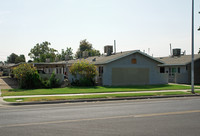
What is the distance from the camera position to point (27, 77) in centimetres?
2381

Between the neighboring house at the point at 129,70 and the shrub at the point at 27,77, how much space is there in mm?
4484

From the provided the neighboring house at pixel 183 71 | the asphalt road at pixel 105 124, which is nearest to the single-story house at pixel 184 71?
the neighboring house at pixel 183 71

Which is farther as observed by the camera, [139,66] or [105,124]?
[139,66]

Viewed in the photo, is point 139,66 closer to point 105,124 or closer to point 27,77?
point 27,77

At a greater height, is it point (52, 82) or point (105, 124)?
point (52, 82)

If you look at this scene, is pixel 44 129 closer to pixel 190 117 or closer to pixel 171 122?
pixel 171 122

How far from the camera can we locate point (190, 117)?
10156 mm

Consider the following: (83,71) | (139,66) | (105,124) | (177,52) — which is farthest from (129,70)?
(105,124)

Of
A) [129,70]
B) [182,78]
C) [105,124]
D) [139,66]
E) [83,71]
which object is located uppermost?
[139,66]

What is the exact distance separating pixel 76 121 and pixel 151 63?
23.3 meters

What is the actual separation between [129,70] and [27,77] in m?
12.3

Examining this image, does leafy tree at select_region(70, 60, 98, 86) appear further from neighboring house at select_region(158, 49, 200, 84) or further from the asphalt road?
the asphalt road

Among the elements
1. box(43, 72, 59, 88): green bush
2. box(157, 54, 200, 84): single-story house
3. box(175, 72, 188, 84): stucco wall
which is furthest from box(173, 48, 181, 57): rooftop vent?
box(43, 72, 59, 88): green bush

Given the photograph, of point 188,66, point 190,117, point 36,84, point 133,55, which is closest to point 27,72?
point 36,84
